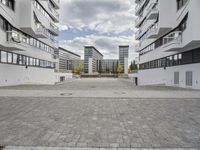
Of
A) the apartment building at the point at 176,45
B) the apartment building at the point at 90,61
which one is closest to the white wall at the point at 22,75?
the apartment building at the point at 176,45

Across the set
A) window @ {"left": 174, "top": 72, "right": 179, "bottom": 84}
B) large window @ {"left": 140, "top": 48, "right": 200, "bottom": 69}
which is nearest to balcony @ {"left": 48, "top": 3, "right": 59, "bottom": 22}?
large window @ {"left": 140, "top": 48, "right": 200, "bottom": 69}

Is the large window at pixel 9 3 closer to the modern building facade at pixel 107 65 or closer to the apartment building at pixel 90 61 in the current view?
the apartment building at pixel 90 61

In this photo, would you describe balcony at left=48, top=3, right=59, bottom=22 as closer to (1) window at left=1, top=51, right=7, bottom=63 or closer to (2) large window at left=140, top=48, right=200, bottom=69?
(1) window at left=1, top=51, right=7, bottom=63

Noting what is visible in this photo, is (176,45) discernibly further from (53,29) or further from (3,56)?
(53,29)

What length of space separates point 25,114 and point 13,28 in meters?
17.4

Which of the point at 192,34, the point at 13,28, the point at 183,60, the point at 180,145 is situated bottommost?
the point at 180,145

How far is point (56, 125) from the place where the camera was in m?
5.72

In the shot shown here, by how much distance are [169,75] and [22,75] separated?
20259 mm

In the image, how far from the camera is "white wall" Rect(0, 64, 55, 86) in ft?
64.8

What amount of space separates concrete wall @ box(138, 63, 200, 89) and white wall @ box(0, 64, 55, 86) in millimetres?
18794

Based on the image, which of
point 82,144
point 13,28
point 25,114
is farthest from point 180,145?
point 13,28

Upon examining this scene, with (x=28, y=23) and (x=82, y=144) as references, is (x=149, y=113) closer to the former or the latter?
(x=82, y=144)

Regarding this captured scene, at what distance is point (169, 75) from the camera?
24172 mm

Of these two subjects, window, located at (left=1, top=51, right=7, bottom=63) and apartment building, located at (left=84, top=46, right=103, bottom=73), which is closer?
window, located at (left=1, top=51, right=7, bottom=63)
